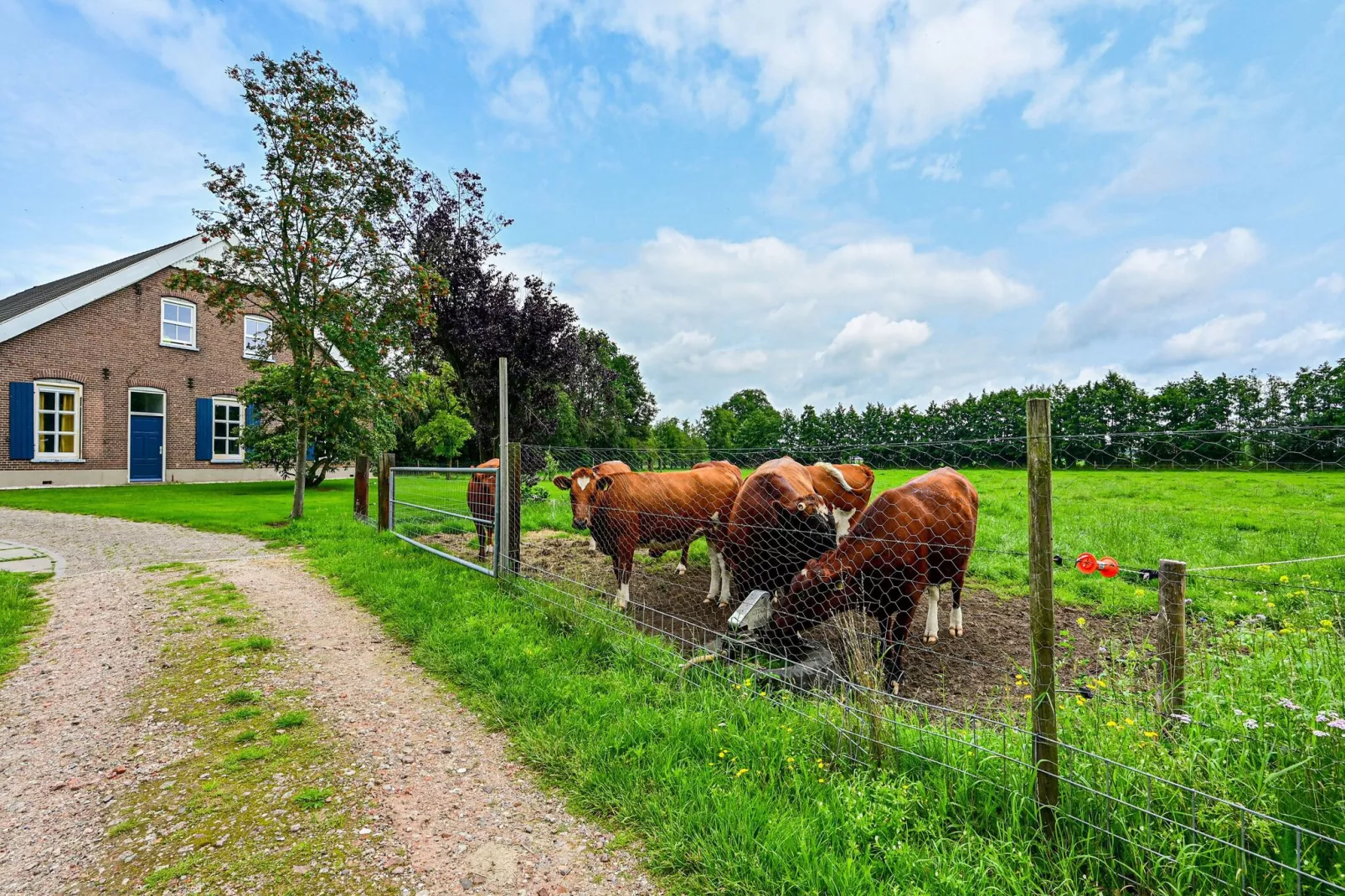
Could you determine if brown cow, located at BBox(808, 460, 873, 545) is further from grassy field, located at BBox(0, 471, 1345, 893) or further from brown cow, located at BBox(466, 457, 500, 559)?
brown cow, located at BBox(466, 457, 500, 559)

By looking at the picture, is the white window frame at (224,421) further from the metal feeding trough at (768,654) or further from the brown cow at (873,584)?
the brown cow at (873,584)

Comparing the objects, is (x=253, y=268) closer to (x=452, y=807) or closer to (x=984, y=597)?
(x=452, y=807)

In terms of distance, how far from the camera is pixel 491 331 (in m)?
19.9

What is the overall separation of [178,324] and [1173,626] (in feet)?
86.2

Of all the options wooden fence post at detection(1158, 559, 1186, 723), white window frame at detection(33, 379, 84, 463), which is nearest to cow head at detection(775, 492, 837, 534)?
wooden fence post at detection(1158, 559, 1186, 723)

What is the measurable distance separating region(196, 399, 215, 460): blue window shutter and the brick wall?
16 centimetres

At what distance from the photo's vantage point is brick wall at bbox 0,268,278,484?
1688cm

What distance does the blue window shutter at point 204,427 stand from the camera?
20.1 meters

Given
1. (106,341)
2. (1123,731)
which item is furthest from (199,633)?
(106,341)

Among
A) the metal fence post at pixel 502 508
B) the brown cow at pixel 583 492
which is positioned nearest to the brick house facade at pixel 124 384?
the metal fence post at pixel 502 508

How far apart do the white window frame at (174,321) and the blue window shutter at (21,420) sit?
3.69m

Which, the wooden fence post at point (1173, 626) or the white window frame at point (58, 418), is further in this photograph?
the white window frame at point (58, 418)

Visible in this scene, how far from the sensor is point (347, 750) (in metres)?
3.07

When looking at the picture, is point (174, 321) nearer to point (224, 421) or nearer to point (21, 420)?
point (224, 421)
